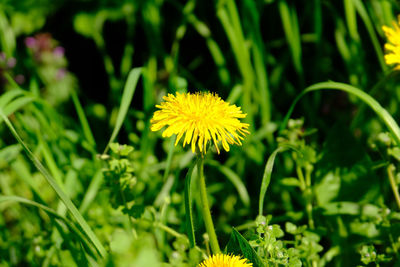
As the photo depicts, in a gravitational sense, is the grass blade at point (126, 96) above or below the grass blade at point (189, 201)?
above

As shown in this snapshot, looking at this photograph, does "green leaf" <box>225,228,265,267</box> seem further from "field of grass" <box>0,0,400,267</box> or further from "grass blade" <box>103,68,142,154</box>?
"grass blade" <box>103,68,142,154</box>


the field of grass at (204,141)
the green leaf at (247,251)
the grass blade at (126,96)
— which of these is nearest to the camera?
the green leaf at (247,251)

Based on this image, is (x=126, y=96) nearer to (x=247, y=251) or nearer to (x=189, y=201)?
(x=189, y=201)

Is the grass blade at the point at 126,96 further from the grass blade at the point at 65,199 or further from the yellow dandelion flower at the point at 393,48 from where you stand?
the yellow dandelion flower at the point at 393,48

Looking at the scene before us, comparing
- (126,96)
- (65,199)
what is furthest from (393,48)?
(65,199)

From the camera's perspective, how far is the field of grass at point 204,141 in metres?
0.80

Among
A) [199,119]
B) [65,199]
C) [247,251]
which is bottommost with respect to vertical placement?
[247,251]

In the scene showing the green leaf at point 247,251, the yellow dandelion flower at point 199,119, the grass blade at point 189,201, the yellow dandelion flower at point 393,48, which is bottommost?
the green leaf at point 247,251

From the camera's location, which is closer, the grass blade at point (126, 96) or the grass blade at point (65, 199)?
the grass blade at point (65, 199)

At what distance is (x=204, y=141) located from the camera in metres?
0.75

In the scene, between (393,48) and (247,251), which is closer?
(247,251)

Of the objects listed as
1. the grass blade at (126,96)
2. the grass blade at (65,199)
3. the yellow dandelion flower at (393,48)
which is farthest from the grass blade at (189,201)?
the yellow dandelion flower at (393,48)

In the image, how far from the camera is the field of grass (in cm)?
80

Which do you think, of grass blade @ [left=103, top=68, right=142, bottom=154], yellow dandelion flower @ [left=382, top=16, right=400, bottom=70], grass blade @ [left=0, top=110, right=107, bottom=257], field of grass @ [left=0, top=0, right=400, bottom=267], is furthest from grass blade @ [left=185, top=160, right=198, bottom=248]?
yellow dandelion flower @ [left=382, top=16, right=400, bottom=70]
